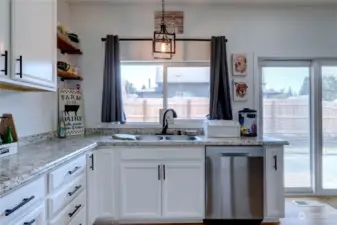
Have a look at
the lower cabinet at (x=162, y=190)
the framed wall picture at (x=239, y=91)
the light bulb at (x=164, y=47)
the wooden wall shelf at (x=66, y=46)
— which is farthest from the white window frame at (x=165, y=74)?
the lower cabinet at (x=162, y=190)

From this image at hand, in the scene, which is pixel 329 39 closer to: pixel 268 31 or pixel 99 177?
pixel 268 31

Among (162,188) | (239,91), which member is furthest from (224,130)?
(162,188)

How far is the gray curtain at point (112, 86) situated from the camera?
148 inches

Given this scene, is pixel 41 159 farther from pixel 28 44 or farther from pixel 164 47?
pixel 164 47

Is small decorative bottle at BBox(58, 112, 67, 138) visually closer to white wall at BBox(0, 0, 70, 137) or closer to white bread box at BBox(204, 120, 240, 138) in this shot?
white wall at BBox(0, 0, 70, 137)

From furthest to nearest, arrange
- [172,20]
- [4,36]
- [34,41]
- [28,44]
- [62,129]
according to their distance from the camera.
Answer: [172,20]
[62,129]
[34,41]
[28,44]
[4,36]

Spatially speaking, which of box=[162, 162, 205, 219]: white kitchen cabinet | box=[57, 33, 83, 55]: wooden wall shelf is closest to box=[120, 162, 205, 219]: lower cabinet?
box=[162, 162, 205, 219]: white kitchen cabinet

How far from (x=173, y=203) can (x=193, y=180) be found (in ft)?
0.99

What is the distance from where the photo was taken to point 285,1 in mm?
3797

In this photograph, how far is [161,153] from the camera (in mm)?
3119

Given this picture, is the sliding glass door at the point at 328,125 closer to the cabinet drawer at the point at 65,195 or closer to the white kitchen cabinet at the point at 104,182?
the white kitchen cabinet at the point at 104,182

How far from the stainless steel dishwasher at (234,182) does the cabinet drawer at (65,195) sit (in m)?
1.25

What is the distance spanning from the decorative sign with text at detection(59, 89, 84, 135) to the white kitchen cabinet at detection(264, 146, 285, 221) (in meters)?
2.14

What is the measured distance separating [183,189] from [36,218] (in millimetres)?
1733
